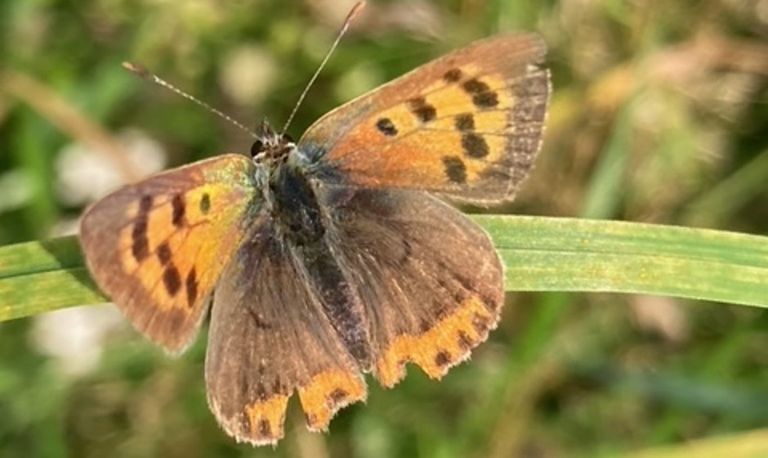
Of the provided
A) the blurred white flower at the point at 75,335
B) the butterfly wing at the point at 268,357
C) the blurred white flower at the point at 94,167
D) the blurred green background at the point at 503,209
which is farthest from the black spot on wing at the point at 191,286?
the blurred white flower at the point at 94,167

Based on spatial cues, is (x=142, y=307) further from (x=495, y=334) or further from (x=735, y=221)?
(x=735, y=221)

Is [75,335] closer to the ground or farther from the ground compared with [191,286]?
closer to the ground

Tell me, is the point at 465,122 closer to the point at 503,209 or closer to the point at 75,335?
the point at 503,209

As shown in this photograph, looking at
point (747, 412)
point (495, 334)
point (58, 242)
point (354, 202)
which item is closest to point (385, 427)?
point (495, 334)

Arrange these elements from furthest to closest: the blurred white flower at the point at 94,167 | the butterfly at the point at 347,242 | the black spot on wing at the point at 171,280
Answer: the blurred white flower at the point at 94,167
the butterfly at the point at 347,242
the black spot on wing at the point at 171,280

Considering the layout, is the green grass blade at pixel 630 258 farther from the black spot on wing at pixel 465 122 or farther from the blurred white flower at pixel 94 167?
the blurred white flower at pixel 94 167

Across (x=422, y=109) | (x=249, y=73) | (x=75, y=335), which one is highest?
(x=422, y=109)

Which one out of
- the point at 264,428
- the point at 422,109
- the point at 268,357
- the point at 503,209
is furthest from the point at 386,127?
the point at 503,209

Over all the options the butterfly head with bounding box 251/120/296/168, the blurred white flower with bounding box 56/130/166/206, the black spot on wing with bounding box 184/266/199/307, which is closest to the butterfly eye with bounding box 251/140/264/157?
the butterfly head with bounding box 251/120/296/168
